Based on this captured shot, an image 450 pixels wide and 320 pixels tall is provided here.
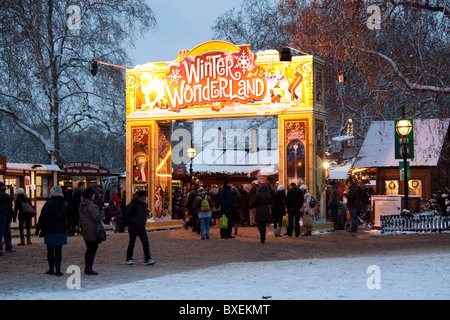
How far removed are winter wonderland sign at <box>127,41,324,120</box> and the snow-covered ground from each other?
1210 cm

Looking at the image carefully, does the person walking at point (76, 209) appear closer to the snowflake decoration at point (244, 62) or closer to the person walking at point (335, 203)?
the snowflake decoration at point (244, 62)

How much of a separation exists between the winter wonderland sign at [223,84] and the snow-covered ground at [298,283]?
12.1 metres

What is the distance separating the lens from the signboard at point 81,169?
1203 inches

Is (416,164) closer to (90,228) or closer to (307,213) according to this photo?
(307,213)

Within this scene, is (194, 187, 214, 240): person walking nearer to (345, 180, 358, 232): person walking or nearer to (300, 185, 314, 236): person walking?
(300, 185, 314, 236): person walking

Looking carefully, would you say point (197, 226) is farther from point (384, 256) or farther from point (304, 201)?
point (384, 256)

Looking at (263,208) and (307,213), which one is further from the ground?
(263,208)

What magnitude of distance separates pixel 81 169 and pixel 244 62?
10.5 meters

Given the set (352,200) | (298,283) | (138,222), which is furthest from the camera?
(352,200)

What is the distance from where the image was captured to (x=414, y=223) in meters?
22.5

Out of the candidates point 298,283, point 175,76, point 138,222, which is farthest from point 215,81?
point 298,283

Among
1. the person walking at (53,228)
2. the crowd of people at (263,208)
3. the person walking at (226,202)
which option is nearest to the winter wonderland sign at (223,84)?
the crowd of people at (263,208)

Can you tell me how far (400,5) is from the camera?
17844 mm
